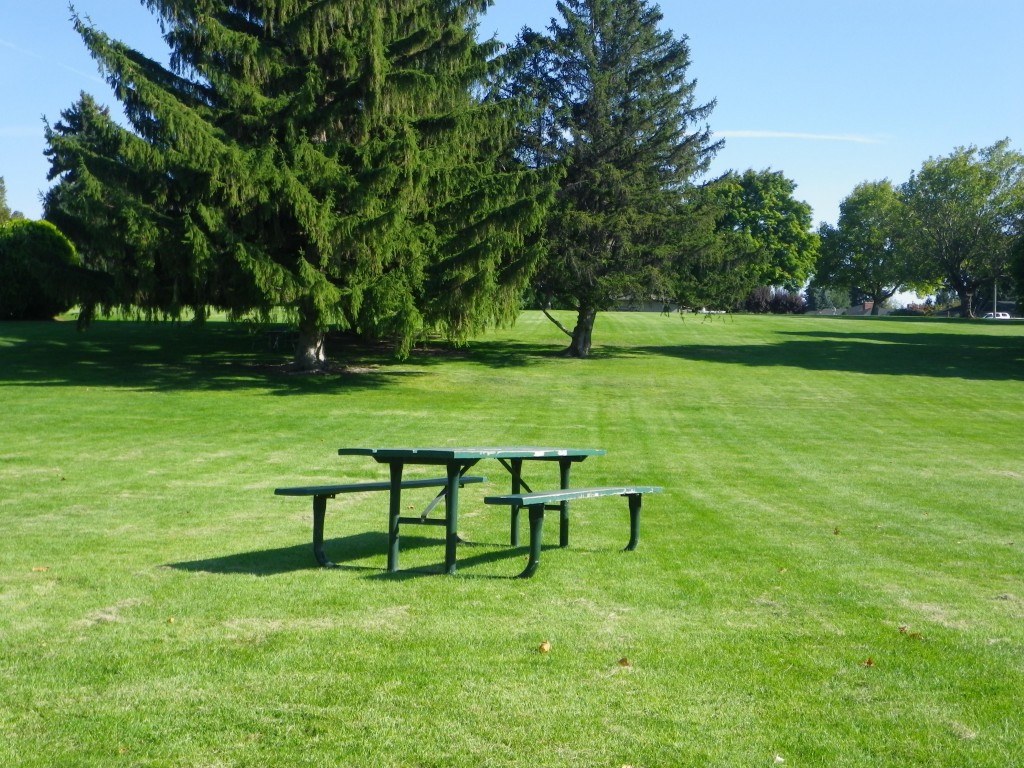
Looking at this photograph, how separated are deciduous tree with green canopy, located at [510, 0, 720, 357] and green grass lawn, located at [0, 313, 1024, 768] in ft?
60.5

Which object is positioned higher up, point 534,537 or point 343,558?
point 534,537

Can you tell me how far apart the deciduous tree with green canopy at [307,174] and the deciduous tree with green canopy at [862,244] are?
249 ft

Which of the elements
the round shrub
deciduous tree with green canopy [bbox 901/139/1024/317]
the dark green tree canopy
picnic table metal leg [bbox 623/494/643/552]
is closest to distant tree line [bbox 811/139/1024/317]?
deciduous tree with green canopy [bbox 901/139/1024/317]

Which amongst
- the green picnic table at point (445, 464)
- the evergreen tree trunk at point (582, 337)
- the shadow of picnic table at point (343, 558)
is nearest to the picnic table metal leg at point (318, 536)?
the shadow of picnic table at point (343, 558)

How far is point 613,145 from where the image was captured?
3694 centimetres

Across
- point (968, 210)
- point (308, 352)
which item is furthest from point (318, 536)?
point (968, 210)

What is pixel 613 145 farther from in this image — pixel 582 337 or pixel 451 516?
pixel 451 516

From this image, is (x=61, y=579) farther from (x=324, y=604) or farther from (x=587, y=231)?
(x=587, y=231)

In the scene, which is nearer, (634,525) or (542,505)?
(542,505)

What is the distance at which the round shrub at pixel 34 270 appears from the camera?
Result: 83.7 ft

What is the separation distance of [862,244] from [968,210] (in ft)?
64.2

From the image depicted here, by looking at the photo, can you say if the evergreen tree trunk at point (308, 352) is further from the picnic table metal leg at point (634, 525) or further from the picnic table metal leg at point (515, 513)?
the picnic table metal leg at point (634, 525)

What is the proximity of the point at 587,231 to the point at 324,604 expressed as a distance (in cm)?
3088

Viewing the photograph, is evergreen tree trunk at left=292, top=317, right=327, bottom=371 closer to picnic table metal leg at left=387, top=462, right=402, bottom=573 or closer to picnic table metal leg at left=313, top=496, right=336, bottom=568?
picnic table metal leg at left=313, top=496, right=336, bottom=568
